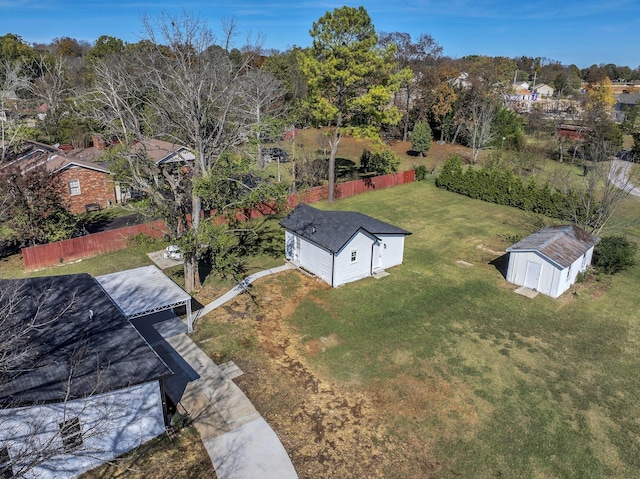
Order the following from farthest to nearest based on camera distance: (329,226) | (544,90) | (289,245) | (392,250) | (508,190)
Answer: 1. (544,90)
2. (508,190)
3. (289,245)
4. (392,250)
5. (329,226)

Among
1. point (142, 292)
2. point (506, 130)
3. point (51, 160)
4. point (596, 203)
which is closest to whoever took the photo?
point (142, 292)

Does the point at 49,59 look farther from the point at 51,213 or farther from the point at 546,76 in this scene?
the point at 546,76

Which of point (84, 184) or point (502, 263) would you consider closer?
point (502, 263)

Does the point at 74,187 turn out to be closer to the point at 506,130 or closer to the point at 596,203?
the point at 596,203

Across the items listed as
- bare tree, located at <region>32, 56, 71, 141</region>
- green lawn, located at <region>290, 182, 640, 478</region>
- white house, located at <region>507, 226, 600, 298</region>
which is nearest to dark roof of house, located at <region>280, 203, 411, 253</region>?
green lawn, located at <region>290, 182, 640, 478</region>

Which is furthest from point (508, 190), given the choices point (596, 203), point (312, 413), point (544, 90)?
point (544, 90)

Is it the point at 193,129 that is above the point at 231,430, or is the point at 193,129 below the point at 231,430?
above

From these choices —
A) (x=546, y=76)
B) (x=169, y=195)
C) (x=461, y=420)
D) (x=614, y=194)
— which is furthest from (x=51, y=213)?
(x=546, y=76)

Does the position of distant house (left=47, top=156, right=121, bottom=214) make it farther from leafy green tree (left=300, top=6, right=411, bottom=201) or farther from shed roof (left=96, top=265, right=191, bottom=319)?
leafy green tree (left=300, top=6, right=411, bottom=201)
